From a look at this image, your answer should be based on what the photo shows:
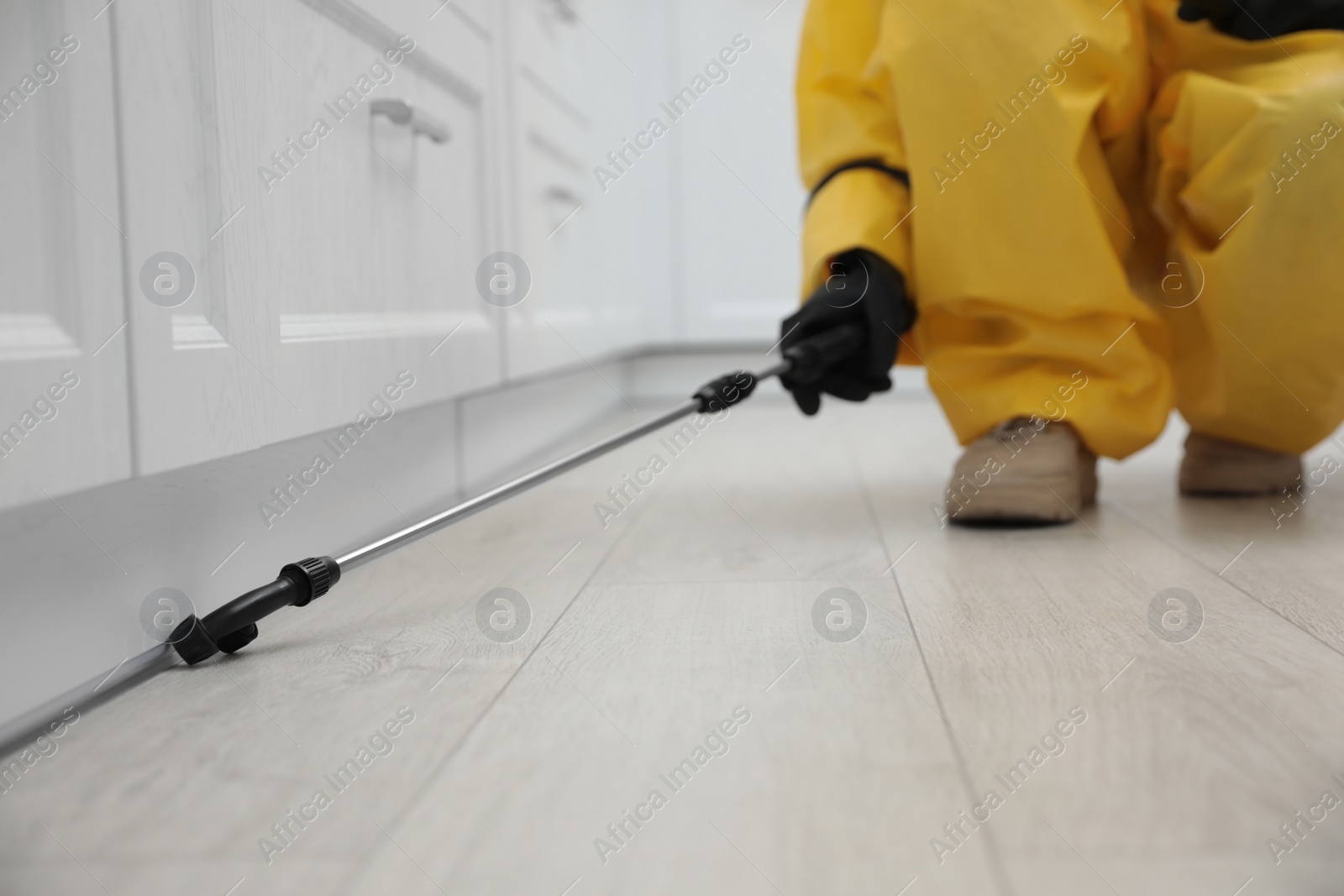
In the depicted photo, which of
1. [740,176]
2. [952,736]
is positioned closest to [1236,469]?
[952,736]

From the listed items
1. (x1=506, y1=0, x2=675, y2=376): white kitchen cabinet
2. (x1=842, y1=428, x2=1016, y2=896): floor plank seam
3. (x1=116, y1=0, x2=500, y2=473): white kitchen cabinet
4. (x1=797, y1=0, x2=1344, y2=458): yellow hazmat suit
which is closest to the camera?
(x1=842, y1=428, x2=1016, y2=896): floor plank seam

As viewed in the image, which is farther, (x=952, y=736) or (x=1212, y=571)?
(x=1212, y=571)

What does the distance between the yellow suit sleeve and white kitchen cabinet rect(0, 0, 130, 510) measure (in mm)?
600

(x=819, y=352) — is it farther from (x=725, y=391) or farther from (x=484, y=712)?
(x=484, y=712)

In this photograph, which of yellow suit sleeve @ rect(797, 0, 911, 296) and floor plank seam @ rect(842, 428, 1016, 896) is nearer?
floor plank seam @ rect(842, 428, 1016, 896)

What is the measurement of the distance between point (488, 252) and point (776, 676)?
75 cm

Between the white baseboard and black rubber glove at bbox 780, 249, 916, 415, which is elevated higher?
the white baseboard

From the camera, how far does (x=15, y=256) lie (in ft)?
1.59

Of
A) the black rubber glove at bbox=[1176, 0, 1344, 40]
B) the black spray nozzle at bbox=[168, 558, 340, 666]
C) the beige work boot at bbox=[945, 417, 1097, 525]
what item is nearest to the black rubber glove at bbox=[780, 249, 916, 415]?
the beige work boot at bbox=[945, 417, 1097, 525]

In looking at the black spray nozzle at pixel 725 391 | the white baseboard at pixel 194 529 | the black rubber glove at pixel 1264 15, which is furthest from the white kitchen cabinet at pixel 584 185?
the black rubber glove at pixel 1264 15

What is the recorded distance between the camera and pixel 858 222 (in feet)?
3.18

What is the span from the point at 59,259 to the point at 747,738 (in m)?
0.37

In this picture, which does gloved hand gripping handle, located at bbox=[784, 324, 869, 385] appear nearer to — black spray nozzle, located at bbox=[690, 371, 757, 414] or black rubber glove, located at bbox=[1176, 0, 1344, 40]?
black spray nozzle, located at bbox=[690, 371, 757, 414]

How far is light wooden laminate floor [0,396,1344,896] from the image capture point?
0.35 m
